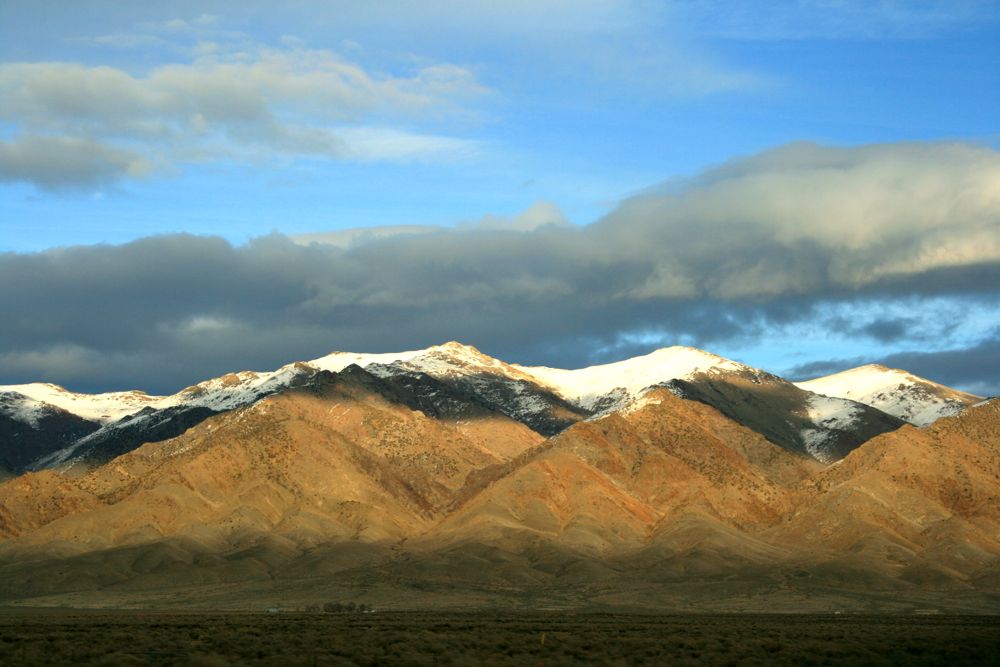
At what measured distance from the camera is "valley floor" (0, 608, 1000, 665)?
70.1 metres

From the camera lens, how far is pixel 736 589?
179625 mm

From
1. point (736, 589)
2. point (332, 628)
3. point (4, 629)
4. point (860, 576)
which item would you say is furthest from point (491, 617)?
point (860, 576)

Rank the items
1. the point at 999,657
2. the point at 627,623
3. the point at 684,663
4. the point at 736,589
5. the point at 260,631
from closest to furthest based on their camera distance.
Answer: the point at 684,663, the point at 999,657, the point at 260,631, the point at 627,623, the point at 736,589

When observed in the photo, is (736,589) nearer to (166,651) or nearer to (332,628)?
(332,628)

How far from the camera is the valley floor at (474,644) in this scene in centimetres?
7006

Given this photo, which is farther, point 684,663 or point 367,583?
point 367,583

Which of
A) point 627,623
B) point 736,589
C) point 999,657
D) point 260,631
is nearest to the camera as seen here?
point 999,657

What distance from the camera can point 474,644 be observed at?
78.5 metres

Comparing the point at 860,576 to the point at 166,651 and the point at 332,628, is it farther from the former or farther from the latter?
the point at 166,651

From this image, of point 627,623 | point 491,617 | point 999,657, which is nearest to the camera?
point 999,657

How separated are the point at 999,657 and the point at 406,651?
3398 cm

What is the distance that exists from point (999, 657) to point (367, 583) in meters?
121

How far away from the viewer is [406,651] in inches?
2852

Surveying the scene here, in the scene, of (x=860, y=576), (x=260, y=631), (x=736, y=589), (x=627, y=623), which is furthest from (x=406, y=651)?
(x=860, y=576)
